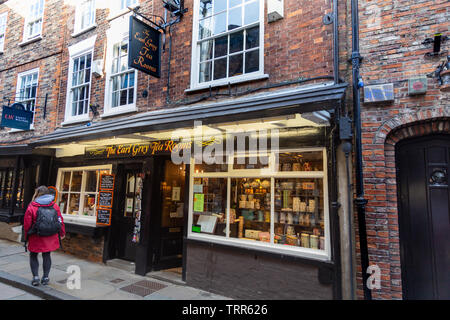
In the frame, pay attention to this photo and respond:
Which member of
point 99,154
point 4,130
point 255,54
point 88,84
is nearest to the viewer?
point 255,54

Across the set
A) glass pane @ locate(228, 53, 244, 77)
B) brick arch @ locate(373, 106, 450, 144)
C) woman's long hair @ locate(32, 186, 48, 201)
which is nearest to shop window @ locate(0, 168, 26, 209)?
woman's long hair @ locate(32, 186, 48, 201)

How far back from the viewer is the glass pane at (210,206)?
578 centimetres

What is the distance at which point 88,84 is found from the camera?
8.73m

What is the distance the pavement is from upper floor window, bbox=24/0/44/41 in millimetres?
8316

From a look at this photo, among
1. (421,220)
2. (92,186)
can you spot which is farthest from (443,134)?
(92,186)

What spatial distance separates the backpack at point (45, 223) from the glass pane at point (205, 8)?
17.7 feet

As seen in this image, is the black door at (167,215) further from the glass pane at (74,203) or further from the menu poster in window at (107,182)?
the glass pane at (74,203)

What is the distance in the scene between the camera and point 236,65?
20.1 feet

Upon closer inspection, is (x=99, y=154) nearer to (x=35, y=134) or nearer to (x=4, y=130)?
(x=35, y=134)

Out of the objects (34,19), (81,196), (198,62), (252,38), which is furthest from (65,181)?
(252,38)

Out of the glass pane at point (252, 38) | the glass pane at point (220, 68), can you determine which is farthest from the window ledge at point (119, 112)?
the glass pane at point (252, 38)

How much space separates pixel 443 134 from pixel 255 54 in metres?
3.58

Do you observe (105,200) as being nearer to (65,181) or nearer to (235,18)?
(65,181)

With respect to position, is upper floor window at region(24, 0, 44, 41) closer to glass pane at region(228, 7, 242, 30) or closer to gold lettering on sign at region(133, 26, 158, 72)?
gold lettering on sign at region(133, 26, 158, 72)
